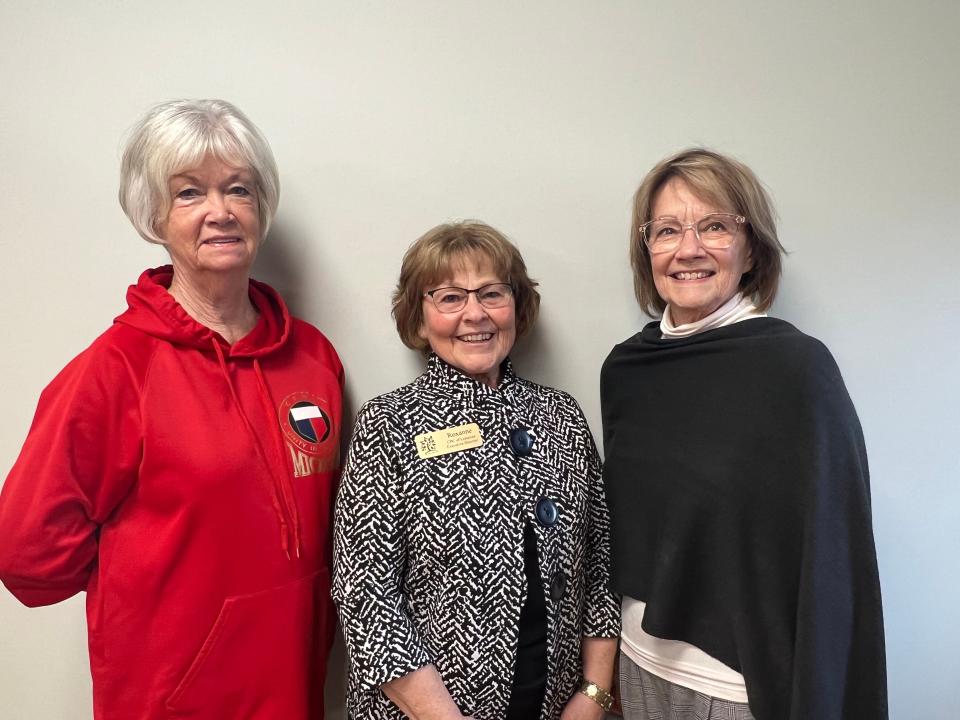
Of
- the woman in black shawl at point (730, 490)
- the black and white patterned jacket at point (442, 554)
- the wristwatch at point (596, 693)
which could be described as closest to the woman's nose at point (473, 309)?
the black and white patterned jacket at point (442, 554)

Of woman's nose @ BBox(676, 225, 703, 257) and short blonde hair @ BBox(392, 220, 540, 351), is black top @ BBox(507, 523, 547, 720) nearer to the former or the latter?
short blonde hair @ BBox(392, 220, 540, 351)

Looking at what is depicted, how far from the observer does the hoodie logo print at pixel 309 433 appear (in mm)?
1448

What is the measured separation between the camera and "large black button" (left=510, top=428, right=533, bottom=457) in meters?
1.40

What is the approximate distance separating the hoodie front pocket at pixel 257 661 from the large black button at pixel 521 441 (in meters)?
0.55

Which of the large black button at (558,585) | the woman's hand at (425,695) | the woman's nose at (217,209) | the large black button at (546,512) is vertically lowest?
the woman's hand at (425,695)

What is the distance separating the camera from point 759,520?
4.10 feet

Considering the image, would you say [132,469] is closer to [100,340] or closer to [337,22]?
[100,340]

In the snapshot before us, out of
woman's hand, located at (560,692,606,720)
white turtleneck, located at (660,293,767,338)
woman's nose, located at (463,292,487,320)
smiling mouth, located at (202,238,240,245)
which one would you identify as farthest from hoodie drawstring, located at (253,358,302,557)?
white turtleneck, located at (660,293,767,338)

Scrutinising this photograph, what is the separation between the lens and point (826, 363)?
123cm

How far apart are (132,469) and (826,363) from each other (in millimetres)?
1381

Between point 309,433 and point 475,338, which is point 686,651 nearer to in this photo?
point 475,338

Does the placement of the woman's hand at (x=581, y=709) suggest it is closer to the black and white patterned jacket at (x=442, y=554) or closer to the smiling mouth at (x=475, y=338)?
the black and white patterned jacket at (x=442, y=554)

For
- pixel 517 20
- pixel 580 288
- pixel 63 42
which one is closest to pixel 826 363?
pixel 580 288

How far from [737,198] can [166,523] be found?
139 centimetres
